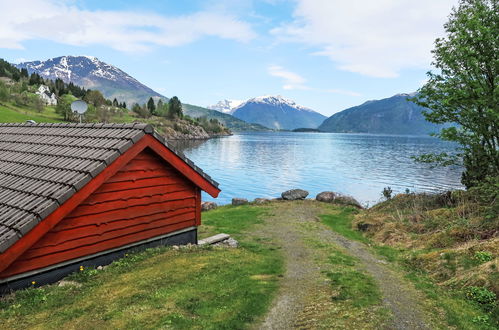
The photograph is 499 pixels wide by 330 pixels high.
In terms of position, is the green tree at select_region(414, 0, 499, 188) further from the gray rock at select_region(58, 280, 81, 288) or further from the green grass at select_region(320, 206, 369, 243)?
the gray rock at select_region(58, 280, 81, 288)

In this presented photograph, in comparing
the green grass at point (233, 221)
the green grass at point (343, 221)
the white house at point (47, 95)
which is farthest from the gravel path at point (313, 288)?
the white house at point (47, 95)

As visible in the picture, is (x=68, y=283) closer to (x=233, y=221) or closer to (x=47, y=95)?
(x=233, y=221)

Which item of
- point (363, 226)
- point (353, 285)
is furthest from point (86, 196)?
point (363, 226)

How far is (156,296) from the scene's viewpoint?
8844 millimetres

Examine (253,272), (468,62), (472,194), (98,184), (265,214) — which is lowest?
(265,214)

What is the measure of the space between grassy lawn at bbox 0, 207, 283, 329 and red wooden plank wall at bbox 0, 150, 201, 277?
2.50 ft

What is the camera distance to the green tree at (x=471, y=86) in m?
20.6

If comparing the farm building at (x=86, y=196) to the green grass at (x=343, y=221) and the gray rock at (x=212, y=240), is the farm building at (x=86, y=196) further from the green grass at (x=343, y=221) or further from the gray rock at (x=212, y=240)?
the green grass at (x=343, y=221)

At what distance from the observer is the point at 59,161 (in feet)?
36.0

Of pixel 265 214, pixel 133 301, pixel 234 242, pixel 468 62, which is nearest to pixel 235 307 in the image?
pixel 133 301

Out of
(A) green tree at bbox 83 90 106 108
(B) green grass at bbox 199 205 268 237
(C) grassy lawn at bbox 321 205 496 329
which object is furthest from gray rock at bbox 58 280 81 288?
(A) green tree at bbox 83 90 106 108

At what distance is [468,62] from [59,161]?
2336 centimetres

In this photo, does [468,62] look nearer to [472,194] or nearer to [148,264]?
[472,194]

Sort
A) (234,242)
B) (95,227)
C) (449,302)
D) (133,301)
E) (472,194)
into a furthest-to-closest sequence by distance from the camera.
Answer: (472,194), (234,242), (95,227), (449,302), (133,301)
